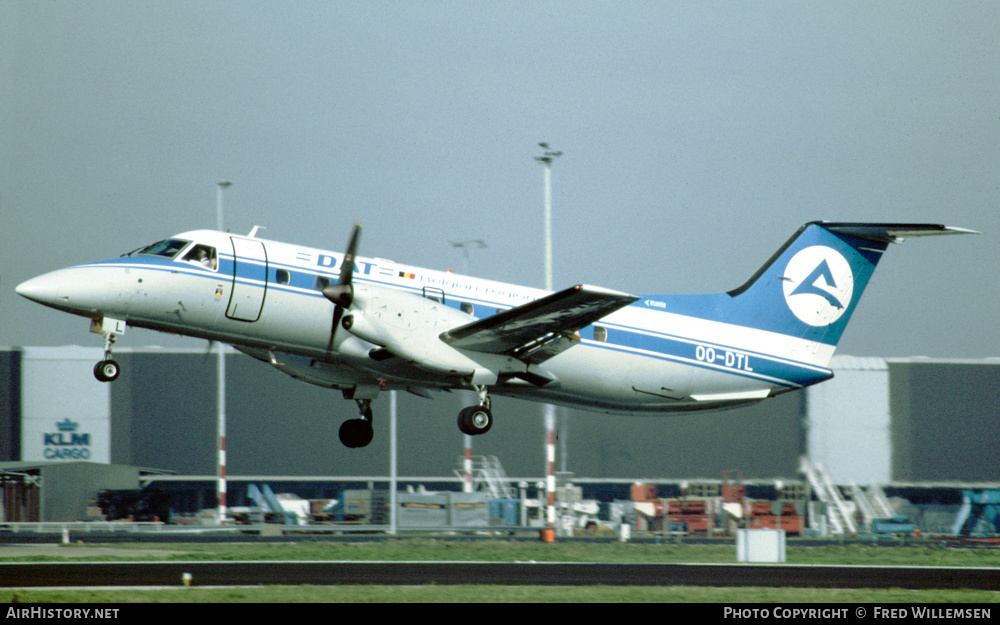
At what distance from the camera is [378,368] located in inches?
725

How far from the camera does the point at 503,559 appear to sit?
24734 mm

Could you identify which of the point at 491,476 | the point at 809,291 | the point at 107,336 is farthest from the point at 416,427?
the point at 107,336

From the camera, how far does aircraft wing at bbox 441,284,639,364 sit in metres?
16.8

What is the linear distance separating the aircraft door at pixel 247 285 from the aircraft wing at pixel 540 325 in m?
3.20

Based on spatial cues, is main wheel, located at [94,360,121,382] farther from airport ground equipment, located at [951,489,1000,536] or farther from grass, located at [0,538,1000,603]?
airport ground equipment, located at [951,489,1000,536]

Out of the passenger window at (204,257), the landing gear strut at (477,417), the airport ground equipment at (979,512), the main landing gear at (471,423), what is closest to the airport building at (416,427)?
the airport ground equipment at (979,512)

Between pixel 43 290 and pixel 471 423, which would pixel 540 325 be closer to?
pixel 471 423

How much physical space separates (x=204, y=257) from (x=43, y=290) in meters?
2.52

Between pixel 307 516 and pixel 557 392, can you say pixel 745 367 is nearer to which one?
pixel 557 392

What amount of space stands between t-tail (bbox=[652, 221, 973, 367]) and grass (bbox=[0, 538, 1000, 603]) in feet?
16.9

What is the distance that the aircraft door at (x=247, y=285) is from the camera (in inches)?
675

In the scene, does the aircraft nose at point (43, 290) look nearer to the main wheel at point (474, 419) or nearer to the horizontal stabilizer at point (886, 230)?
the main wheel at point (474, 419)

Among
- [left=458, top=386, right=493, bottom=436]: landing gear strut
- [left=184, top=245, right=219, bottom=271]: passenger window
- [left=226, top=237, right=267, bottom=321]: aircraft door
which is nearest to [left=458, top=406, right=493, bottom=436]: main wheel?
[left=458, top=386, right=493, bottom=436]: landing gear strut
